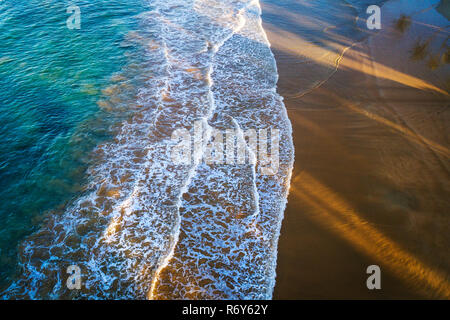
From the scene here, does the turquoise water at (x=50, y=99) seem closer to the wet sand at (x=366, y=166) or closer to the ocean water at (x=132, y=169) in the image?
the ocean water at (x=132, y=169)

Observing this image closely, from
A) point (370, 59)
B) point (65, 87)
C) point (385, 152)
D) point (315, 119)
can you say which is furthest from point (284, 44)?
point (65, 87)

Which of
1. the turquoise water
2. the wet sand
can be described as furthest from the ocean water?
the wet sand

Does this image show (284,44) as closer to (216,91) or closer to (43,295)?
(216,91)

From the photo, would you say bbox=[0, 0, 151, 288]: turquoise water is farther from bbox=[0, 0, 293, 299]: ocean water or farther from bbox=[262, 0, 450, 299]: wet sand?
bbox=[262, 0, 450, 299]: wet sand

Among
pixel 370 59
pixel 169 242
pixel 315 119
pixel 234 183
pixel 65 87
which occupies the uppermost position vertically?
pixel 370 59

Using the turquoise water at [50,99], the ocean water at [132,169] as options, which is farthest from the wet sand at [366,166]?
the turquoise water at [50,99]

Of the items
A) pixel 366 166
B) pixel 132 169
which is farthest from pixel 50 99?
pixel 366 166
